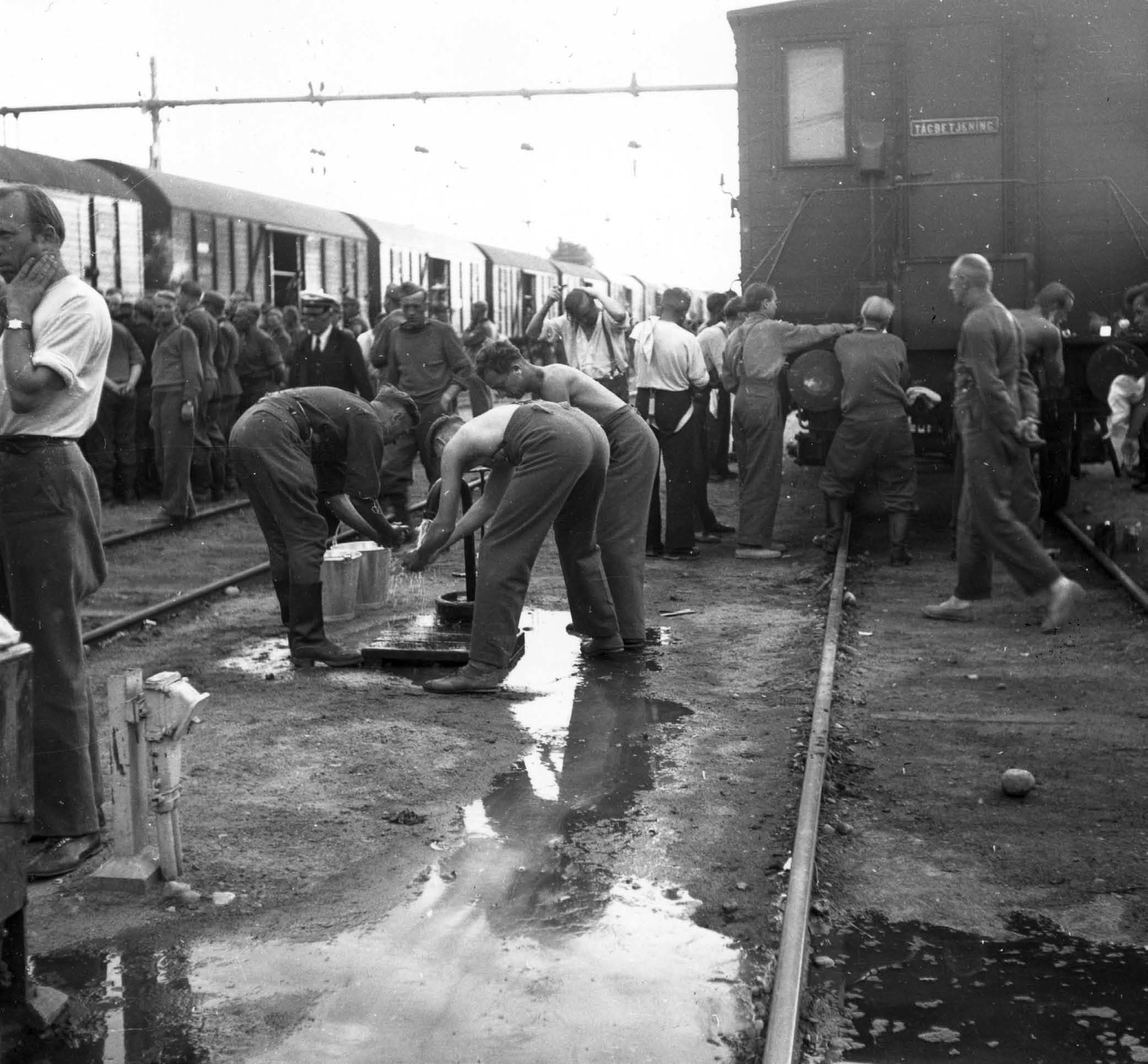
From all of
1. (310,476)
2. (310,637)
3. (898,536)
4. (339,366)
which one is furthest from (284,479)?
(339,366)

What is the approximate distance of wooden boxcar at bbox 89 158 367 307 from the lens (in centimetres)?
2011

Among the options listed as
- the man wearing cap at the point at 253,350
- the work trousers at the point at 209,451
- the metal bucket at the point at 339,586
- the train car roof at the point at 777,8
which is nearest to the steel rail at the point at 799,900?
the metal bucket at the point at 339,586

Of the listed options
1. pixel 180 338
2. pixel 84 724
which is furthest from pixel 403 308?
pixel 84 724

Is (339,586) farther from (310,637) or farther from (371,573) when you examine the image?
(310,637)

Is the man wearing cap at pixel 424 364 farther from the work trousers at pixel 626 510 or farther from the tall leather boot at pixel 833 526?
the work trousers at pixel 626 510

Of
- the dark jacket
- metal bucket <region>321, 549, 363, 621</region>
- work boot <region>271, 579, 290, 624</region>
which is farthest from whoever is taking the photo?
the dark jacket

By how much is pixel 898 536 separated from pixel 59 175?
11333 millimetres

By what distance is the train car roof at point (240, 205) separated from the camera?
20.2m

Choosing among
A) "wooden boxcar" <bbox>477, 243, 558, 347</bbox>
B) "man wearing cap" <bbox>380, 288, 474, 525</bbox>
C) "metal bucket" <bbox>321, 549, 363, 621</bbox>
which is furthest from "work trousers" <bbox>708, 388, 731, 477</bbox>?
"wooden boxcar" <bbox>477, 243, 558, 347</bbox>

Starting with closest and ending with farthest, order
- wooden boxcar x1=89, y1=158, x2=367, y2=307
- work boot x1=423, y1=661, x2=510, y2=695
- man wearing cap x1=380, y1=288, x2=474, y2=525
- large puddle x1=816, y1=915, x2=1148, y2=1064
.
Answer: large puddle x1=816, y1=915, x2=1148, y2=1064, work boot x1=423, y1=661, x2=510, y2=695, man wearing cap x1=380, y1=288, x2=474, y2=525, wooden boxcar x1=89, y1=158, x2=367, y2=307

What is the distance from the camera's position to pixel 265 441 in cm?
766

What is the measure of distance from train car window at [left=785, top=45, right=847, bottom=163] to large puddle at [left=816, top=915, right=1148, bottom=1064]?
9.60 metres

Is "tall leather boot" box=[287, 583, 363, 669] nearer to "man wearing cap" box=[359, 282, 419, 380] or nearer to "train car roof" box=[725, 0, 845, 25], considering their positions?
"man wearing cap" box=[359, 282, 419, 380]

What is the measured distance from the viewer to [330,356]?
42.2 feet
